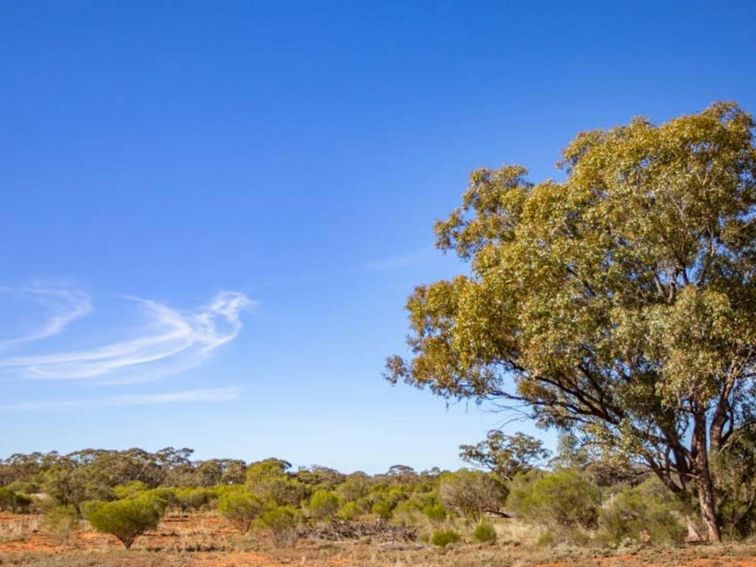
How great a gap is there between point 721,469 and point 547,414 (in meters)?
4.66

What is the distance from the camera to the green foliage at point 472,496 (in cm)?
3306

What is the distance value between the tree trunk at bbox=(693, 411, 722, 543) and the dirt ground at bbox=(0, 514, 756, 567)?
3.45 ft

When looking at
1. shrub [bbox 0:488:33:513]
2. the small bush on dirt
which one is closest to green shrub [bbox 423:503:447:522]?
the small bush on dirt

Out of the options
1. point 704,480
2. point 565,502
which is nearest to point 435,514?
point 565,502

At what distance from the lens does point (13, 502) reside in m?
40.8

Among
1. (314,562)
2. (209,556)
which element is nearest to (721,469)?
(314,562)

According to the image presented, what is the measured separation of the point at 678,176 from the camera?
13.1 m

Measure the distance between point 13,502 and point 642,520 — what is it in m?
39.5

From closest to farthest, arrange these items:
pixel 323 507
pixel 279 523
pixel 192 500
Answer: pixel 279 523 → pixel 323 507 → pixel 192 500

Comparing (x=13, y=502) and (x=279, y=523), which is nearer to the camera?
(x=279, y=523)

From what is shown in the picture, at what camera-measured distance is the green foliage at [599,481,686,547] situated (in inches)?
663

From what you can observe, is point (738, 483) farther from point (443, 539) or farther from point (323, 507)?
point (323, 507)

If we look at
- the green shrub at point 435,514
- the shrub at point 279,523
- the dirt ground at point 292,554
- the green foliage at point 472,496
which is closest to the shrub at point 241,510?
the dirt ground at point 292,554

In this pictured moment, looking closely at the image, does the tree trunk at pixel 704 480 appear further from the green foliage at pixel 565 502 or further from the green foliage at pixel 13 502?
the green foliage at pixel 13 502
